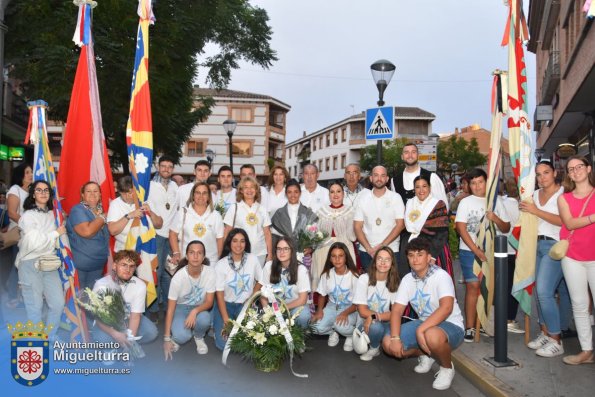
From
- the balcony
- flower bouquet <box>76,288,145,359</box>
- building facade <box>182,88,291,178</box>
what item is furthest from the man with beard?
building facade <box>182,88,291,178</box>

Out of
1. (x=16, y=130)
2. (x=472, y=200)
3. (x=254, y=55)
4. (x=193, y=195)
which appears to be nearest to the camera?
(x=472, y=200)

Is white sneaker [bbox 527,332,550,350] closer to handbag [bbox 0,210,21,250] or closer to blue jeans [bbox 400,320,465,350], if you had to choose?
blue jeans [bbox 400,320,465,350]

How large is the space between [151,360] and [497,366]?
343cm

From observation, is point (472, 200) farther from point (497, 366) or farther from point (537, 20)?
point (537, 20)

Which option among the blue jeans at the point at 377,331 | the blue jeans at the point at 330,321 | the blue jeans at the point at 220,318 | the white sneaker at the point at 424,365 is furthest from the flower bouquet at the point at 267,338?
the white sneaker at the point at 424,365

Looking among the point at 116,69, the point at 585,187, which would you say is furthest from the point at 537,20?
the point at 585,187

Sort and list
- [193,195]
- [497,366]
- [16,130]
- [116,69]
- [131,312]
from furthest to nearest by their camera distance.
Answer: [16,130] → [116,69] → [193,195] → [131,312] → [497,366]

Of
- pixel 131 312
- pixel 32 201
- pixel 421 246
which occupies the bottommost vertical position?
pixel 131 312

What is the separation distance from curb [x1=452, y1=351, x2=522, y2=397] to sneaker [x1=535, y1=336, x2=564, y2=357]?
2.40 feet

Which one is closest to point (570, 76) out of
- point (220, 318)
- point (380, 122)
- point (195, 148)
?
point (380, 122)

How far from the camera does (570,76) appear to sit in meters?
13.2

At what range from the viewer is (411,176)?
271 inches

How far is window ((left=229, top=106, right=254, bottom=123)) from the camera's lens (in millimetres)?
53594

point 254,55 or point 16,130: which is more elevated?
point 254,55
